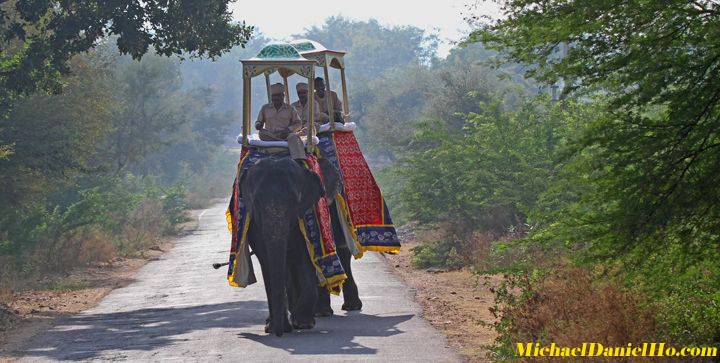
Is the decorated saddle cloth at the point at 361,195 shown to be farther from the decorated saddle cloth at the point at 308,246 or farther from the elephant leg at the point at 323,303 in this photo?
the decorated saddle cloth at the point at 308,246

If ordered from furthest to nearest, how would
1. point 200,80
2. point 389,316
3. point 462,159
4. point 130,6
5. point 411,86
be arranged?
point 200,80
point 411,86
point 462,159
point 130,6
point 389,316


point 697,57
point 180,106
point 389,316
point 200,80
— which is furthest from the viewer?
point 200,80

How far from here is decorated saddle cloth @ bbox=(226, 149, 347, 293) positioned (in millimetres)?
13703

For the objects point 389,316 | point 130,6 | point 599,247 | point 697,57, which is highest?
point 130,6

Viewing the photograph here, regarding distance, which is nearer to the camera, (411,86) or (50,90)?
(50,90)

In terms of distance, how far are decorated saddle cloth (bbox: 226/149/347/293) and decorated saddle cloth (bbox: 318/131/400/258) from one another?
2.48 m

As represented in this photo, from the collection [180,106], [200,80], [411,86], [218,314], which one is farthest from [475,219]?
[200,80]

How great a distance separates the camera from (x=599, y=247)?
32.2 feet

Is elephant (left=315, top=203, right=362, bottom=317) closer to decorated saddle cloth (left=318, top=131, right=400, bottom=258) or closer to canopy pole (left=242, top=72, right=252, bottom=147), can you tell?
decorated saddle cloth (left=318, top=131, right=400, bottom=258)

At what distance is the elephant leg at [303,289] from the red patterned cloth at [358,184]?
2.90 meters

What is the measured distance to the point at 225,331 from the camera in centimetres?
1366

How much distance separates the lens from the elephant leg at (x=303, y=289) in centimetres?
1345

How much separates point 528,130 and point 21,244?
1130 centimetres

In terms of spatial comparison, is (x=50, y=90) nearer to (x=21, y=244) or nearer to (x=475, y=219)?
(x=21, y=244)
